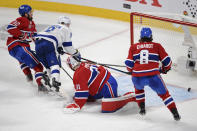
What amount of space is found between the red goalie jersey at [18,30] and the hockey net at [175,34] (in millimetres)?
1435

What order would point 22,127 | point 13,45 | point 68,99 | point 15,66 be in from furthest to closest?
1. point 15,66
2. point 13,45
3. point 68,99
4. point 22,127

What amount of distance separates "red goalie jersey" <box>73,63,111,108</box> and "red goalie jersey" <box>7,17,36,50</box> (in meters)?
1.09

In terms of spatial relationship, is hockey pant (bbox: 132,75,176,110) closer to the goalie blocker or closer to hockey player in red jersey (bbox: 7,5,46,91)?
the goalie blocker

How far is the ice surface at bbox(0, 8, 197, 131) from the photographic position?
3.80m

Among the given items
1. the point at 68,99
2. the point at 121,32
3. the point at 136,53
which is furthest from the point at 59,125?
the point at 121,32

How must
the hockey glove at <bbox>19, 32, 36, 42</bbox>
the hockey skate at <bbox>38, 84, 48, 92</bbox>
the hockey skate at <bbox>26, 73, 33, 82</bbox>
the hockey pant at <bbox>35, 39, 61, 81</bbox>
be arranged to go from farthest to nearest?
the hockey skate at <bbox>26, 73, 33, 82</bbox>
the hockey glove at <bbox>19, 32, 36, 42</bbox>
the hockey skate at <bbox>38, 84, 48, 92</bbox>
the hockey pant at <bbox>35, 39, 61, 81</bbox>

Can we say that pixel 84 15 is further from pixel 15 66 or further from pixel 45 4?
pixel 15 66

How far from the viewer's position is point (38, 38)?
462 cm

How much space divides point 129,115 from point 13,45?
1.79 metres

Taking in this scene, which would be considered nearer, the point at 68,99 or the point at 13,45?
the point at 68,99

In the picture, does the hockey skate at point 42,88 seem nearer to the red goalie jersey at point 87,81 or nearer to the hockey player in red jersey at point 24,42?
the hockey player in red jersey at point 24,42

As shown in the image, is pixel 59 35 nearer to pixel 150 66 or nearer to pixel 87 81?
pixel 87 81

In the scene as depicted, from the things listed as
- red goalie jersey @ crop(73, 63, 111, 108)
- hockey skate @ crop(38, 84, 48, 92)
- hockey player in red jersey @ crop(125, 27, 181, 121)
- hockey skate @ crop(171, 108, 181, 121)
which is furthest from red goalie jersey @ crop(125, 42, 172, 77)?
hockey skate @ crop(38, 84, 48, 92)

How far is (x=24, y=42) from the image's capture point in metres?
4.97
